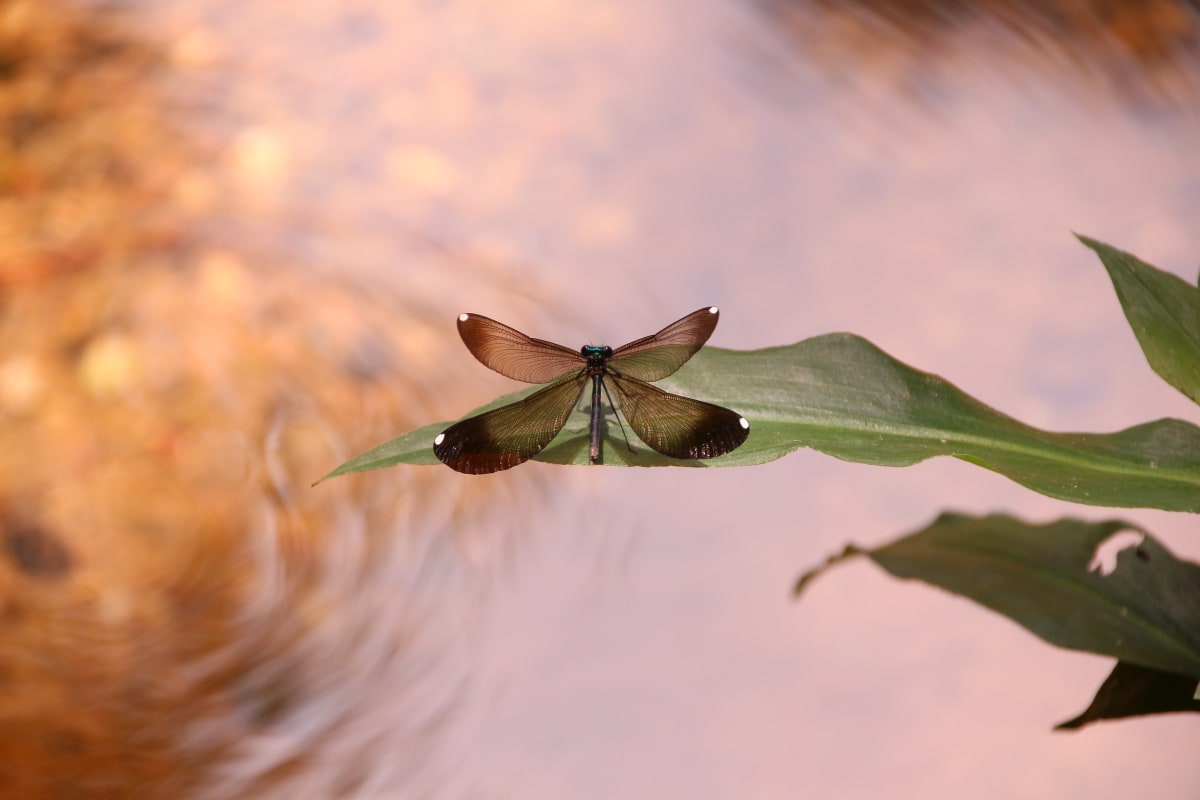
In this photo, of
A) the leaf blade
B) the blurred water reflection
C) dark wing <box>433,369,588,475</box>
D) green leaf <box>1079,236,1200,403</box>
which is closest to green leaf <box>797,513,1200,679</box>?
the leaf blade

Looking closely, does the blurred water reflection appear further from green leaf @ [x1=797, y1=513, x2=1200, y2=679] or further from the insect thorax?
the insect thorax

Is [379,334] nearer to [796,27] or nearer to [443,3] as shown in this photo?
[443,3]

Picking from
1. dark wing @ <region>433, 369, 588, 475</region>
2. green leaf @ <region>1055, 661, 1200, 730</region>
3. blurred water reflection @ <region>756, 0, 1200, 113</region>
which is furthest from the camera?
blurred water reflection @ <region>756, 0, 1200, 113</region>

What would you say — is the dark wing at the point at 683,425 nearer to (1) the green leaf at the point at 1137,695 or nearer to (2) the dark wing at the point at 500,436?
(2) the dark wing at the point at 500,436

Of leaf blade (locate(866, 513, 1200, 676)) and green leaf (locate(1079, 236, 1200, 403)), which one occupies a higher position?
green leaf (locate(1079, 236, 1200, 403))

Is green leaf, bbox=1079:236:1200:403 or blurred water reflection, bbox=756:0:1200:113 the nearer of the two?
green leaf, bbox=1079:236:1200:403

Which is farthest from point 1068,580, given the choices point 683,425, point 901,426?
point 683,425
